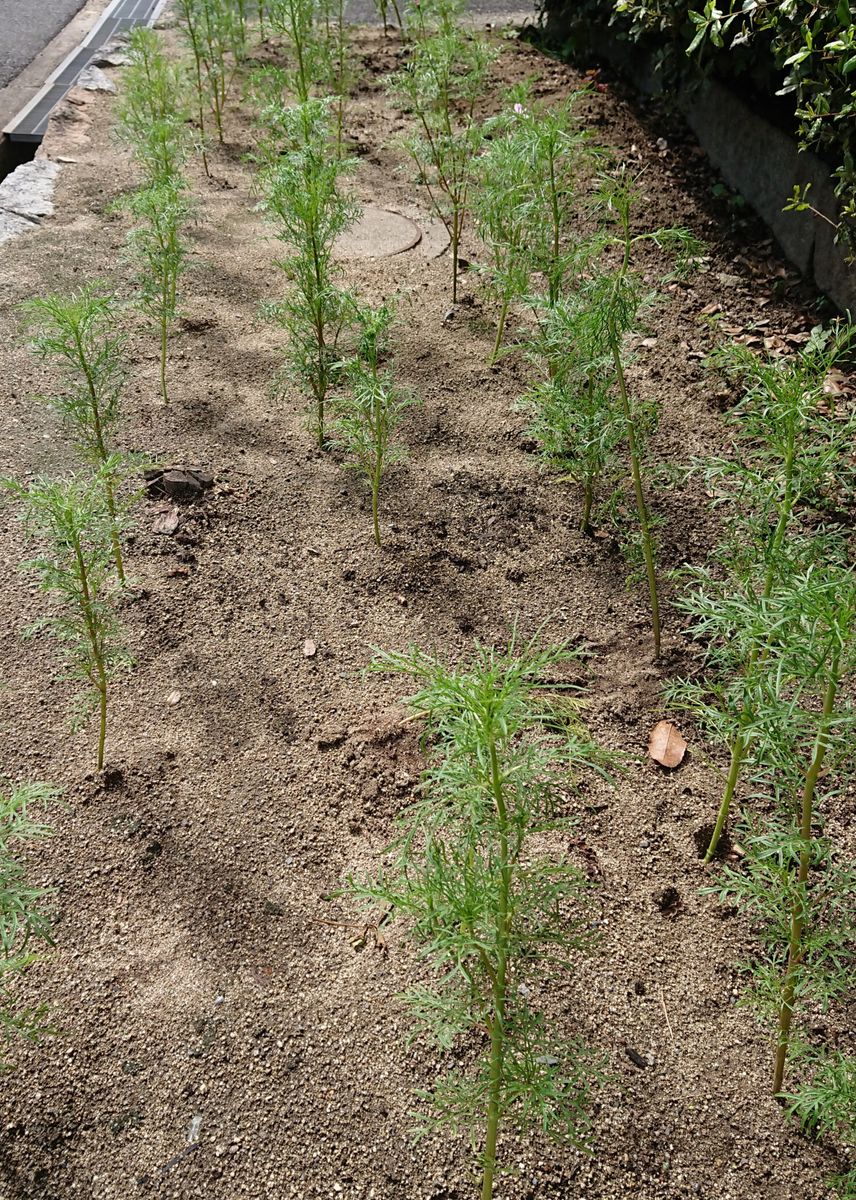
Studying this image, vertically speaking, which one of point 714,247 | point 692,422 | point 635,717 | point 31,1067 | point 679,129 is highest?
point 679,129

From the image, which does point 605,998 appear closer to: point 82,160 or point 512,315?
point 512,315

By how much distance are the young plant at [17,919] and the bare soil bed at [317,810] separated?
0.06 metres

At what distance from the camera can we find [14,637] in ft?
9.98

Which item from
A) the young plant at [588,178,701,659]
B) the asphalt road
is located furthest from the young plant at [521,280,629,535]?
the asphalt road

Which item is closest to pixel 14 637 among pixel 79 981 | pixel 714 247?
pixel 79 981

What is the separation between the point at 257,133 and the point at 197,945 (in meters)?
5.86

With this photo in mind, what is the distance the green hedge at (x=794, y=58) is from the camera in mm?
3785

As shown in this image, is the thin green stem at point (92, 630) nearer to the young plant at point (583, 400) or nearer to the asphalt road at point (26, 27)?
the young plant at point (583, 400)

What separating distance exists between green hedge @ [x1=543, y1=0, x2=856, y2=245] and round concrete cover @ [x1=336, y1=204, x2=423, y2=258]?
1707 millimetres

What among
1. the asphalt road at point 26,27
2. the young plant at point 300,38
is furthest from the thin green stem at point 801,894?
the asphalt road at point 26,27

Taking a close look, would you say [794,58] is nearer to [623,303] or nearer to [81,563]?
[623,303]

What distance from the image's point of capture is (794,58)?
12.4 ft

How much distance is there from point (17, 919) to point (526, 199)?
3689 mm

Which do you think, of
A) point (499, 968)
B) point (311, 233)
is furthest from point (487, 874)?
point (311, 233)
